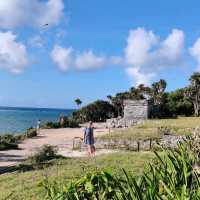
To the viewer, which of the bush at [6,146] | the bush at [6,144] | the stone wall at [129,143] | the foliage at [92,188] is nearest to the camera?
the foliage at [92,188]

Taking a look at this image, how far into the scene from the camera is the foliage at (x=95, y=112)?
211 feet

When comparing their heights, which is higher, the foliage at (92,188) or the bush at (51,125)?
the bush at (51,125)

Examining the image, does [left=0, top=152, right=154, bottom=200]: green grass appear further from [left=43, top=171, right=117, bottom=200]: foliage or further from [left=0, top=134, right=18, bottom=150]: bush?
[left=0, top=134, right=18, bottom=150]: bush

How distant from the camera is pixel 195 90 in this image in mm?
69562

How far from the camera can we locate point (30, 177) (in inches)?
493

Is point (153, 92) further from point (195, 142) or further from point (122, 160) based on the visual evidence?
point (195, 142)

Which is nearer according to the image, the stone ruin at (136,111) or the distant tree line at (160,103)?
the stone ruin at (136,111)

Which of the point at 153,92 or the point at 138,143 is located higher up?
the point at 153,92

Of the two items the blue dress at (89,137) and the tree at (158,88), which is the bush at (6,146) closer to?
the blue dress at (89,137)

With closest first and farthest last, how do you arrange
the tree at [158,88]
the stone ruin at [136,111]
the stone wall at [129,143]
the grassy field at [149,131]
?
1. the stone wall at [129,143]
2. the grassy field at [149,131]
3. the stone ruin at [136,111]
4. the tree at [158,88]

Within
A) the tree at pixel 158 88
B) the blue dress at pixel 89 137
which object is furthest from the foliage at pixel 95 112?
the blue dress at pixel 89 137

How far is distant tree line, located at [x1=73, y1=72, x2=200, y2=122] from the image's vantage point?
208ft

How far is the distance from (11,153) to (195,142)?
21.6 meters

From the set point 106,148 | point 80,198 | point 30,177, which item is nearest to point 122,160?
point 30,177
